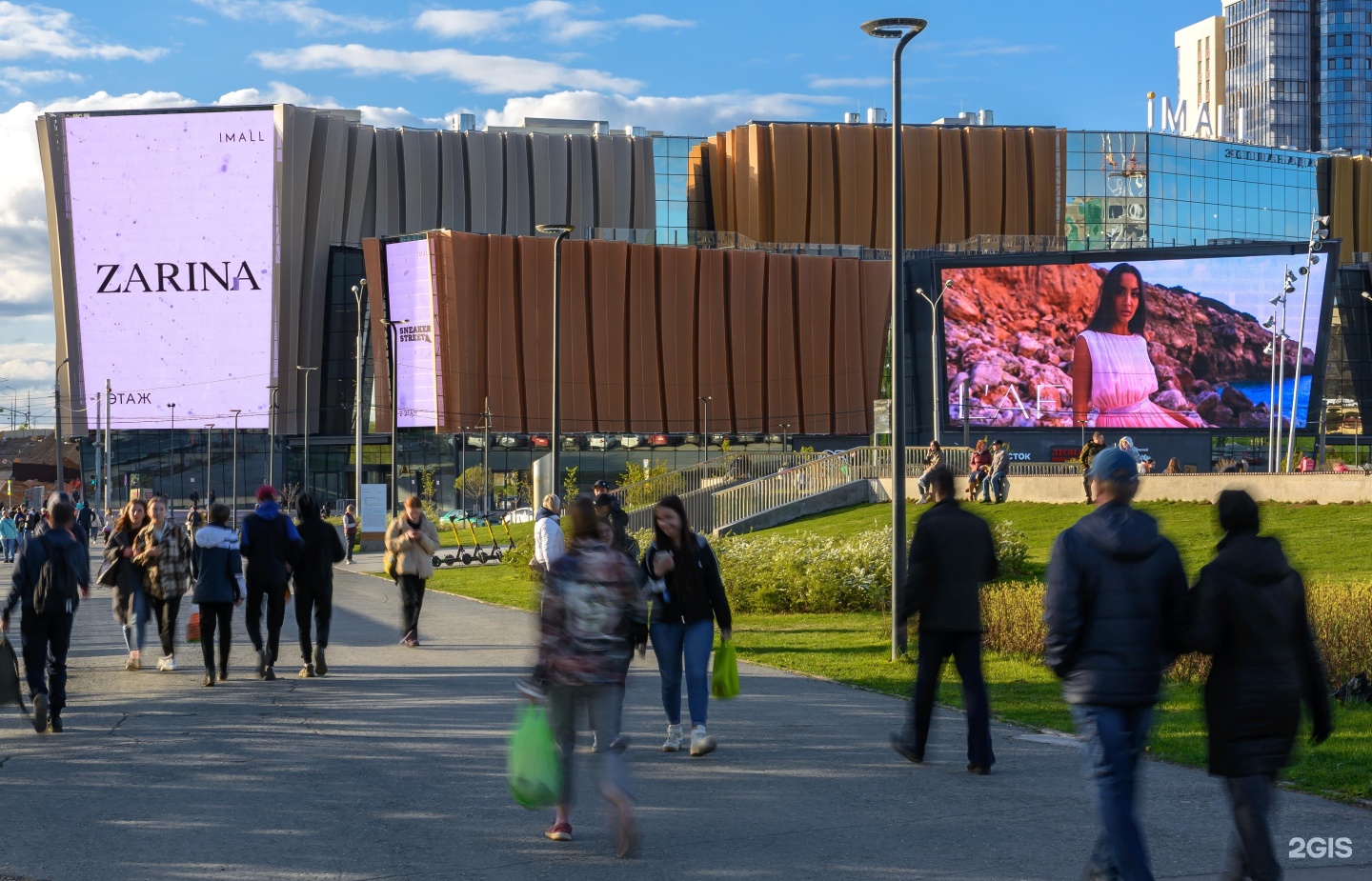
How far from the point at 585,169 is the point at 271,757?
3386 inches

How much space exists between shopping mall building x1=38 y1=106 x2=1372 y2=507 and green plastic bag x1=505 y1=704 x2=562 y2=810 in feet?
239

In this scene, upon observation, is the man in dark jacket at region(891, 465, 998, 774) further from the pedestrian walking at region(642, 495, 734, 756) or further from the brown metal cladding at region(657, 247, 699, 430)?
the brown metal cladding at region(657, 247, 699, 430)

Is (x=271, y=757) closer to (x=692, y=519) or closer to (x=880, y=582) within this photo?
(x=880, y=582)

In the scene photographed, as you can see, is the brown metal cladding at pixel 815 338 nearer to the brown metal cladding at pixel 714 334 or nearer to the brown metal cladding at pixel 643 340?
the brown metal cladding at pixel 714 334

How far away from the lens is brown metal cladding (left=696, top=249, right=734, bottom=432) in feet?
283

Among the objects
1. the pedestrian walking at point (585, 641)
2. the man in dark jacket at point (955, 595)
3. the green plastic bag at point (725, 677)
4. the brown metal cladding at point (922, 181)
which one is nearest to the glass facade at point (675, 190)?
the brown metal cladding at point (922, 181)

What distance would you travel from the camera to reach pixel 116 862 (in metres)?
6.62

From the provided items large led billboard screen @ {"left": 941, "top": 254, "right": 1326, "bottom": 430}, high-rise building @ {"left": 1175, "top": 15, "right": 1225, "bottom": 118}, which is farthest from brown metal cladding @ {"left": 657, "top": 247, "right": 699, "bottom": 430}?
high-rise building @ {"left": 1175, "top": 15, "right": 1225, "bottom": 118}

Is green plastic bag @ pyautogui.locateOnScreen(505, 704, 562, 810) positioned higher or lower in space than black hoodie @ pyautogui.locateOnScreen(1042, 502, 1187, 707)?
lower

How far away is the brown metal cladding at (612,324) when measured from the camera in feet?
274

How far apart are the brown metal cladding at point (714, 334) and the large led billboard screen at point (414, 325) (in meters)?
15.9

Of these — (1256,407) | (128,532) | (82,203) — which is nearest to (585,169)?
(82,203)

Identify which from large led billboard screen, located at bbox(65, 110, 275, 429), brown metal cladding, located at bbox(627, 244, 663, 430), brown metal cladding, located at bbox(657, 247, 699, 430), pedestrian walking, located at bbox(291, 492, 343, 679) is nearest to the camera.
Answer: pedestrian walking, located at bbox(291, 492, 343, 679)

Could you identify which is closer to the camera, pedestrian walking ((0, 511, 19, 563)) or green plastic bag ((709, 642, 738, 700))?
green plastic bag ((709, 642, 738, 700))
